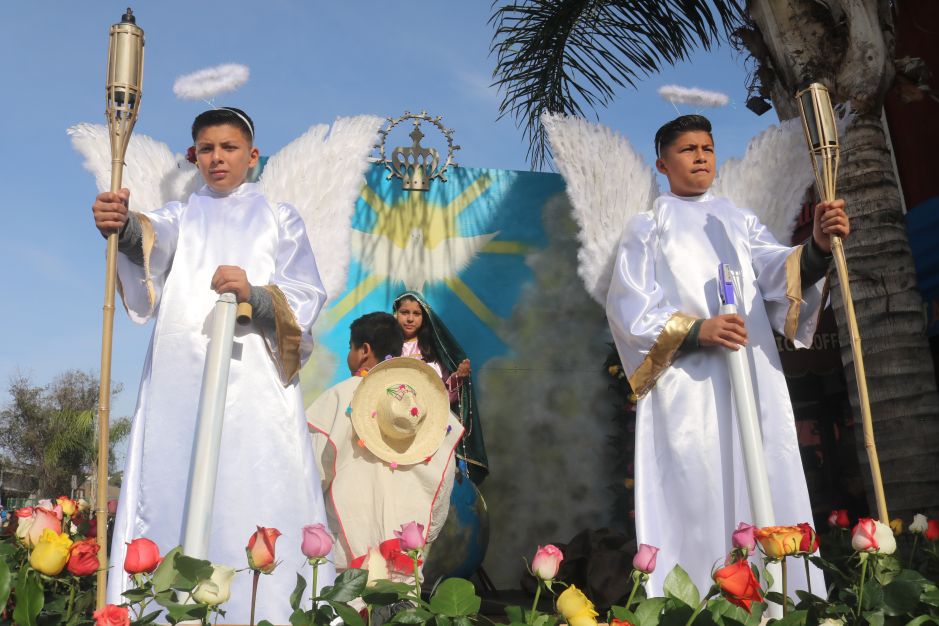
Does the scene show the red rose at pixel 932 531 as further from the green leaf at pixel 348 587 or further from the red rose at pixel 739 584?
the green leaf at pixel 348 587

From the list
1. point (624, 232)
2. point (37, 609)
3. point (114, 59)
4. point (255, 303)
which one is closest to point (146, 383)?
point (255, 303)

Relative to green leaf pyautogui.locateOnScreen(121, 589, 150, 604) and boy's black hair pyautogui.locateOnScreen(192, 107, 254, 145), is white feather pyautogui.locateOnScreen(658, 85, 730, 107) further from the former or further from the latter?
green leaf pyautogui.locateOnScreen(121, 589, 150, 604)

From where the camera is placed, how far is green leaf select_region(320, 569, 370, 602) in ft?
6.70

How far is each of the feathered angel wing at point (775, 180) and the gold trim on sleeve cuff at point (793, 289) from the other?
0.68 m

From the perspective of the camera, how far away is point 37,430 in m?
33.2

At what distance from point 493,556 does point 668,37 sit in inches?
154

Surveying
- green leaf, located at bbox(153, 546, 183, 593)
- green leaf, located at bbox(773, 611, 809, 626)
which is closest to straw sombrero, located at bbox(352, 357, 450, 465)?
green leaf, located at bbox(153, 546, 183, 593)

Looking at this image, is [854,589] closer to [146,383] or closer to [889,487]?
[889,487]

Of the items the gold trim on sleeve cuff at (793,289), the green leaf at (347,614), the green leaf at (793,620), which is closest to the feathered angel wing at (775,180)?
the gold trim on sleeve cuff at (793,289)

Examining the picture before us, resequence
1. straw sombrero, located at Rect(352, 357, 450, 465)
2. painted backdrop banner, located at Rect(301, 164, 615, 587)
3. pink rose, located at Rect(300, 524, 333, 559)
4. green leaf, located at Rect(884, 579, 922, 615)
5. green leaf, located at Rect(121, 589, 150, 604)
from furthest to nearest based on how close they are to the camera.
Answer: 1. painted backdrop banner, located at Rect(301, 164, 615, 587)
2. straw sombrero, located at Rect(352, 357, 450, 465)
3. green leaf, located at Rect(884, 579, 922, 615)
4. pink rose, located at Rect(300, 524, 333, 559)
5. green leaf, located at Rect(121, 589, 150, 604)

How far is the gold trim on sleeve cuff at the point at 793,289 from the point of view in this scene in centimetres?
361

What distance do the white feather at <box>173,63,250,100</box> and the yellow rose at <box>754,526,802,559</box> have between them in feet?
10.3

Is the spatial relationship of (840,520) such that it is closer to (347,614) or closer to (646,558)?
(646,558)

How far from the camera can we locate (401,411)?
4539 mm
